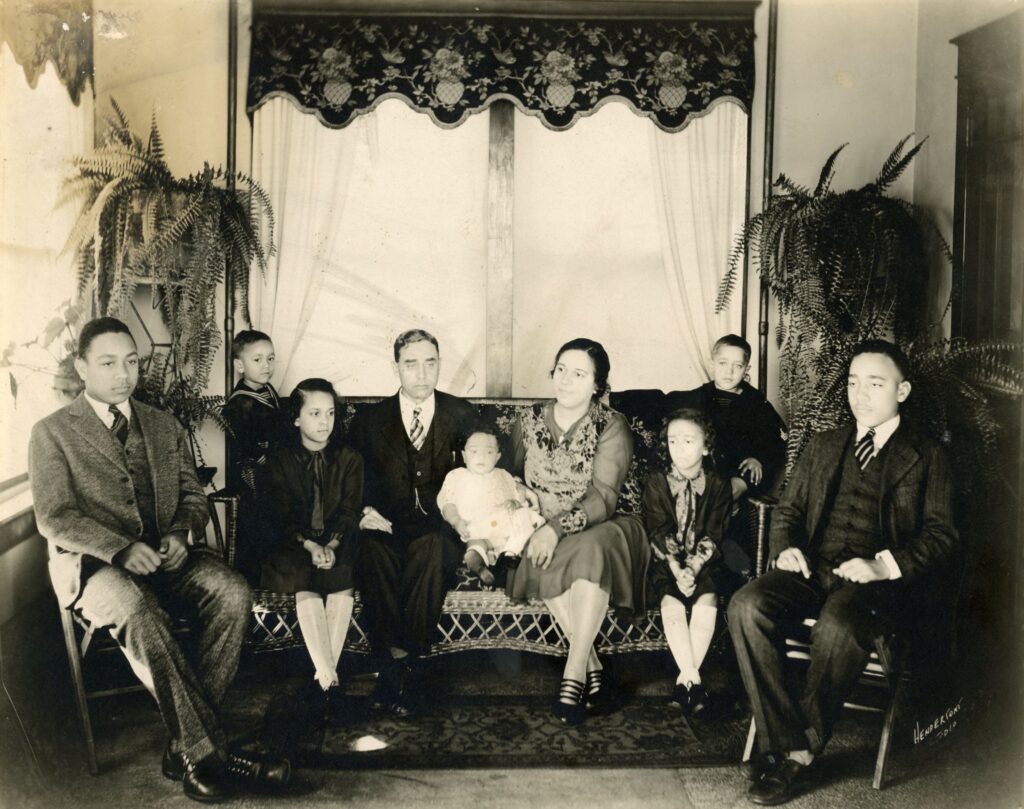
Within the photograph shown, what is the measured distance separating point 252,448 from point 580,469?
1.22 m

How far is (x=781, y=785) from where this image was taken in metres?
2.68

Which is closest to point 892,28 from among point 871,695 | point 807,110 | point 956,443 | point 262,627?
point 807,110

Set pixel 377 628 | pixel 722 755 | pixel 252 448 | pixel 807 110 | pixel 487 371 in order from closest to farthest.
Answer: pixel 722 755 → pixel 377 628 → pixel 252 448 → pixel 807 110 → pixel 487 371

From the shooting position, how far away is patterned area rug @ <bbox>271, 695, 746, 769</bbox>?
2.77 meters

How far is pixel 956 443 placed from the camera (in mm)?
2975

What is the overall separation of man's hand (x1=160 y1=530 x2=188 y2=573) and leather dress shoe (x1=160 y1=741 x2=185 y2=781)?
543 millimetres

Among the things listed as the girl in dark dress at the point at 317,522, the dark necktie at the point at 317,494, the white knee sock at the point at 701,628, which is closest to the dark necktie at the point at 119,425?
the girl in dark dress at the point at 317,522

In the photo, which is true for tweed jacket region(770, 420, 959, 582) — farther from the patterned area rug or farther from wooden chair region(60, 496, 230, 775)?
wooden chair region(60, 496, 230, 775)

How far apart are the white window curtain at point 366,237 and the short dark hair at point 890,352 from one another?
157cm

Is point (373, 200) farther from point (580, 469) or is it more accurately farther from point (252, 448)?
point (580, 469)

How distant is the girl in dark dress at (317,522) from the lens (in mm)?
3023

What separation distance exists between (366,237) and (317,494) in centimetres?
112

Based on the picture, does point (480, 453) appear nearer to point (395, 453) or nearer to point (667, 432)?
point (395, 453)

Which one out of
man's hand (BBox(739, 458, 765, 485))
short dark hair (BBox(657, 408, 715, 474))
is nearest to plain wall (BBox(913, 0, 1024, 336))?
man's hand (BBox(739, 458, 765, 485))
